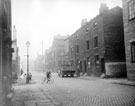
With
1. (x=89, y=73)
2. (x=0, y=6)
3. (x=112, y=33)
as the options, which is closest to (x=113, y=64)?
(x=112, y=33)

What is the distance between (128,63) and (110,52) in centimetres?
714

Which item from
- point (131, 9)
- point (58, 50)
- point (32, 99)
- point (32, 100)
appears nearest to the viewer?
point (32, 100)

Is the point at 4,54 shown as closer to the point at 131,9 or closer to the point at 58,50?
the point at 131,9

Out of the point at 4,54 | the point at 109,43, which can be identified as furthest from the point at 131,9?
the point at 4,54

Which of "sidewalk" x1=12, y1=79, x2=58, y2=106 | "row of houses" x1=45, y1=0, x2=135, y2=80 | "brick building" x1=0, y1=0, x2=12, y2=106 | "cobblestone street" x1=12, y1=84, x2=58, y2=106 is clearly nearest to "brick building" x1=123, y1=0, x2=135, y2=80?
"row of houses" x1=45, y1=0, x2=135, y2=80

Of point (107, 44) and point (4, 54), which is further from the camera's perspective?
point (107, 44)

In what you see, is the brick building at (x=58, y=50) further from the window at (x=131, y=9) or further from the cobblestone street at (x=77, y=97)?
the cobblestone street at (x=77, y=97)

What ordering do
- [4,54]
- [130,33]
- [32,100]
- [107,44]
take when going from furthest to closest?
[107,44], [130,33], [4,54], [32,100]

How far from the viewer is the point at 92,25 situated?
99.1ft

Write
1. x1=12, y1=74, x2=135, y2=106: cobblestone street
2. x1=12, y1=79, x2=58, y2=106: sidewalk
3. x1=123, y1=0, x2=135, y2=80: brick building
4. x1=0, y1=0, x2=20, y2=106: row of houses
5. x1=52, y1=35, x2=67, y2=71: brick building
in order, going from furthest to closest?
x1=52, y1=35, x2=67, y2=71: brick building
x1=123, y1=0, x2=135, y2=80: brick building
x1=12, y1=79, x2=58, y2=106: sidewalk
x1=12, y1=74, x2=135, y2=106: cobblestone street
x1=0, y1=0, x2=20, y2=106: row of houses

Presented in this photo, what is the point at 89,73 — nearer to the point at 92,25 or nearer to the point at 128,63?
the point at 92,25

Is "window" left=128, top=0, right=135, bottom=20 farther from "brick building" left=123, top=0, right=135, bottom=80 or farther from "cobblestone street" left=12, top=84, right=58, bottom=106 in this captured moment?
"cobblestone street" left=12, top=84, right=58, bottom=106

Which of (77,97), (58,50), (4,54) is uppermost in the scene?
(58,50)

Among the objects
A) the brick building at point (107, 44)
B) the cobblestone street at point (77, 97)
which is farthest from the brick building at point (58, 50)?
the cobblestone street at point (77, 97)
